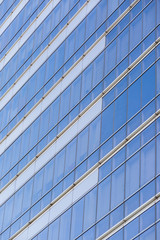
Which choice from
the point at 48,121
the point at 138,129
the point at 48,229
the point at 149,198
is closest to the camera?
the point at 149,198

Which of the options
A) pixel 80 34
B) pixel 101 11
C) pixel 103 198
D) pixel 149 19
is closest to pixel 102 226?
pixel 103 198

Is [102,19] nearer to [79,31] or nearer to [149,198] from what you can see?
[79,31]

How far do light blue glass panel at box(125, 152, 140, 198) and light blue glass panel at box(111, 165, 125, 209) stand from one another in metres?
0.42

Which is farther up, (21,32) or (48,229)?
(21,32)

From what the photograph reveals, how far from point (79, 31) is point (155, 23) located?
805cm

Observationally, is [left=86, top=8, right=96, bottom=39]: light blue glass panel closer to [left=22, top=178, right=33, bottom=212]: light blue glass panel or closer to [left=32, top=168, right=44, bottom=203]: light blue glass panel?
[left=32, top=168, right=44, bottom=203]: light blue glass panel

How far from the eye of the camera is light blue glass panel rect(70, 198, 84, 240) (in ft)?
132

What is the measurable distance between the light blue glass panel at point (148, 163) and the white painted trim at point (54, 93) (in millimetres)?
8893

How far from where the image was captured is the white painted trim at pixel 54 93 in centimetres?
4516

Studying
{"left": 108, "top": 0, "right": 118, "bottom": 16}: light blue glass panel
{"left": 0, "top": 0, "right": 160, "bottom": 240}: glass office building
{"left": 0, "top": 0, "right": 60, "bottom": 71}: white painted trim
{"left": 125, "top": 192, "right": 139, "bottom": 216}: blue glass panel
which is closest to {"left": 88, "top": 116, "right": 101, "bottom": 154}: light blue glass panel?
{"left": 0, "top": 0, "right": 160, "bottom": 240}: glass office building

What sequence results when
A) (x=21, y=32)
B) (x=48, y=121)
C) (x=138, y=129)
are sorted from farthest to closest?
1. (x=21, y=32)
2. (x=48, y=121)
3. (x=138, y=129)

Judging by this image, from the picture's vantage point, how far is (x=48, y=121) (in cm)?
4719

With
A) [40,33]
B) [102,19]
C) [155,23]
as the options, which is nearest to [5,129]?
[40,33]

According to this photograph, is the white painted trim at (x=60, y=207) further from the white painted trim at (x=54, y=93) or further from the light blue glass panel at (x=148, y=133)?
the white painted trim at (x=54, y=93)
